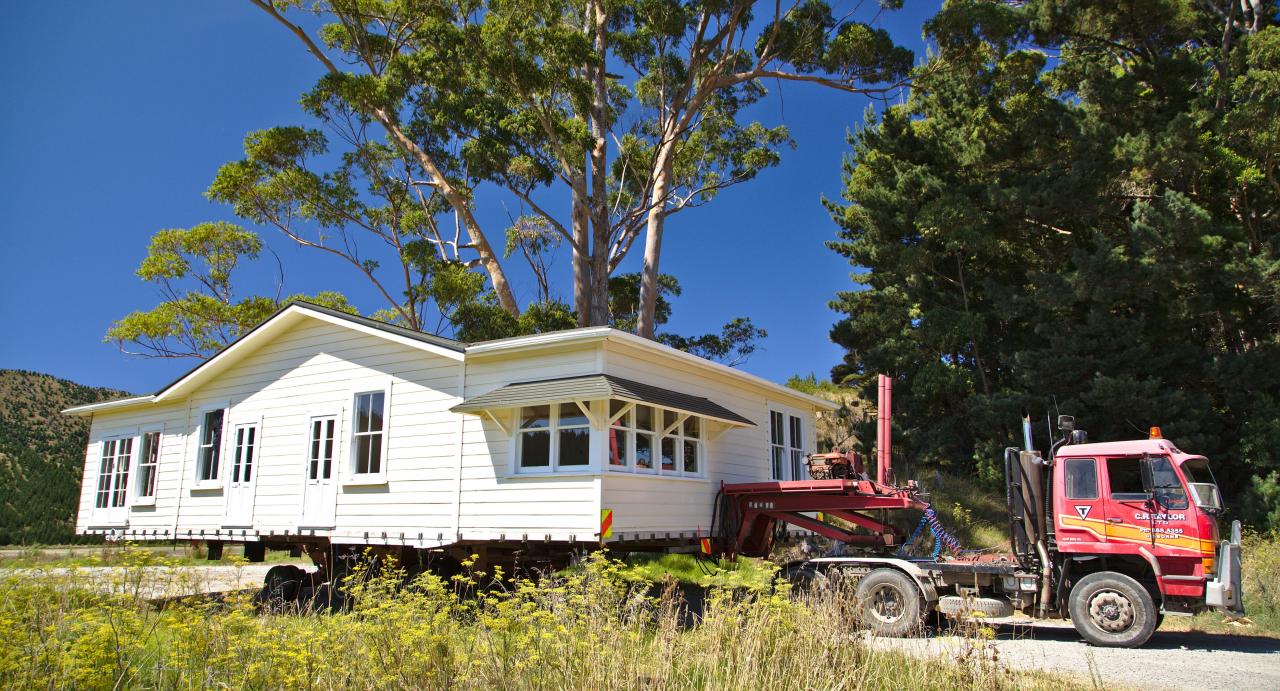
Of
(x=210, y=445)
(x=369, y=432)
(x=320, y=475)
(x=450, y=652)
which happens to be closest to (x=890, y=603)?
(x=450, y=652)

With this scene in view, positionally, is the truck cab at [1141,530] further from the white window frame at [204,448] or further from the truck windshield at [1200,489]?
the white window frame at [204,448]

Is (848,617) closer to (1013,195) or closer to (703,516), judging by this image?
(703,516)

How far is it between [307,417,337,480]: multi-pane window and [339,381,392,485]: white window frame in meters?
0.48

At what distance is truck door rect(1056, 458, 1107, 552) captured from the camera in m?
9.39

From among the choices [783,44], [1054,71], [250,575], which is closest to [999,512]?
[1054,71]

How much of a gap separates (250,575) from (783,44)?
20587mm

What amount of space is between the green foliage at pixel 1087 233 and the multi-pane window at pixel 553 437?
536 inches

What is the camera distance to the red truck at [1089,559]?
29.0 feet

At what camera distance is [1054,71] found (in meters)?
22.4

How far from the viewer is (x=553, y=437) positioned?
11086mm

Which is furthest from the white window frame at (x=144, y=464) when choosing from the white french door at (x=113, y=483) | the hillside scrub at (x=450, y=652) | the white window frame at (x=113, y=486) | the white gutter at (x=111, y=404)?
the hillside scrub at (x=450, y=652)

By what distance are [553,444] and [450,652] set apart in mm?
5894

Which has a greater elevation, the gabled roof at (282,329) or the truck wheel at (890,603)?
the gabled roof at (282,329)

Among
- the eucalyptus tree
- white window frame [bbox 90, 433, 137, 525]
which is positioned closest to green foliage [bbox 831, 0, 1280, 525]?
the eucalyptus tree
